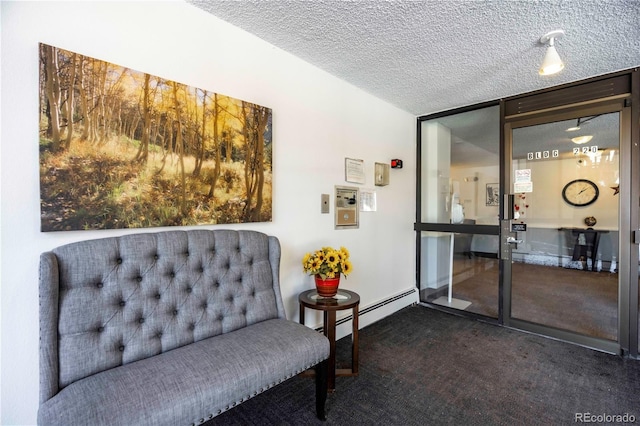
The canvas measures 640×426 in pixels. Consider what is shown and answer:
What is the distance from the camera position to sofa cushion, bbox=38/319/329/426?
111 cm

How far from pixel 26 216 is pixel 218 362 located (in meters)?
1.13

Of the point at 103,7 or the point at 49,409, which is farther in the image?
the point at 103,7

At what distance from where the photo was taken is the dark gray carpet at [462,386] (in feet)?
5.99

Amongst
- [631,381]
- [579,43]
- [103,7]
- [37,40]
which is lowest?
[631,381]

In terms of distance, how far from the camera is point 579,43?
218 centimetres

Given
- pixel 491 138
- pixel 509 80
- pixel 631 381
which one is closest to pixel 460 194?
pixel 491 138

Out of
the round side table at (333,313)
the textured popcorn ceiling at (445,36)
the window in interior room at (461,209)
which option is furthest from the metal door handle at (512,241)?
the round side table at (333,313)

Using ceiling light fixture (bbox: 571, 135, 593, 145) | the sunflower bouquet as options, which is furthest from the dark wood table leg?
ceiling light fixture (bbox: 571, 135, 593, 145)

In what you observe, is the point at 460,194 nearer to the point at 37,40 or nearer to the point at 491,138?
the point at 491,138

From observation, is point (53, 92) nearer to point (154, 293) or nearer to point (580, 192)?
point (154, 293)

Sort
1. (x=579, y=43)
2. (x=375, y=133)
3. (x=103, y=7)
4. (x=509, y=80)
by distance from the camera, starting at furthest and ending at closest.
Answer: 1. (x=375, y=133)
2. (x=509, y=80)
3. (x=579, y=43)
4. (x=103, y=7)

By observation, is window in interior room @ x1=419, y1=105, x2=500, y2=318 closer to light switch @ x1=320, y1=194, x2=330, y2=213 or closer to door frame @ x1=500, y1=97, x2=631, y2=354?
door frame @ x1=500, y1=97, x2=631, y2=354

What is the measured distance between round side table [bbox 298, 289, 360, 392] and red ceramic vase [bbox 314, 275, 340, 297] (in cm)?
4

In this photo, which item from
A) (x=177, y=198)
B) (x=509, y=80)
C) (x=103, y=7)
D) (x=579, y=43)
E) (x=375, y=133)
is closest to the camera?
(x=103, y=7)
